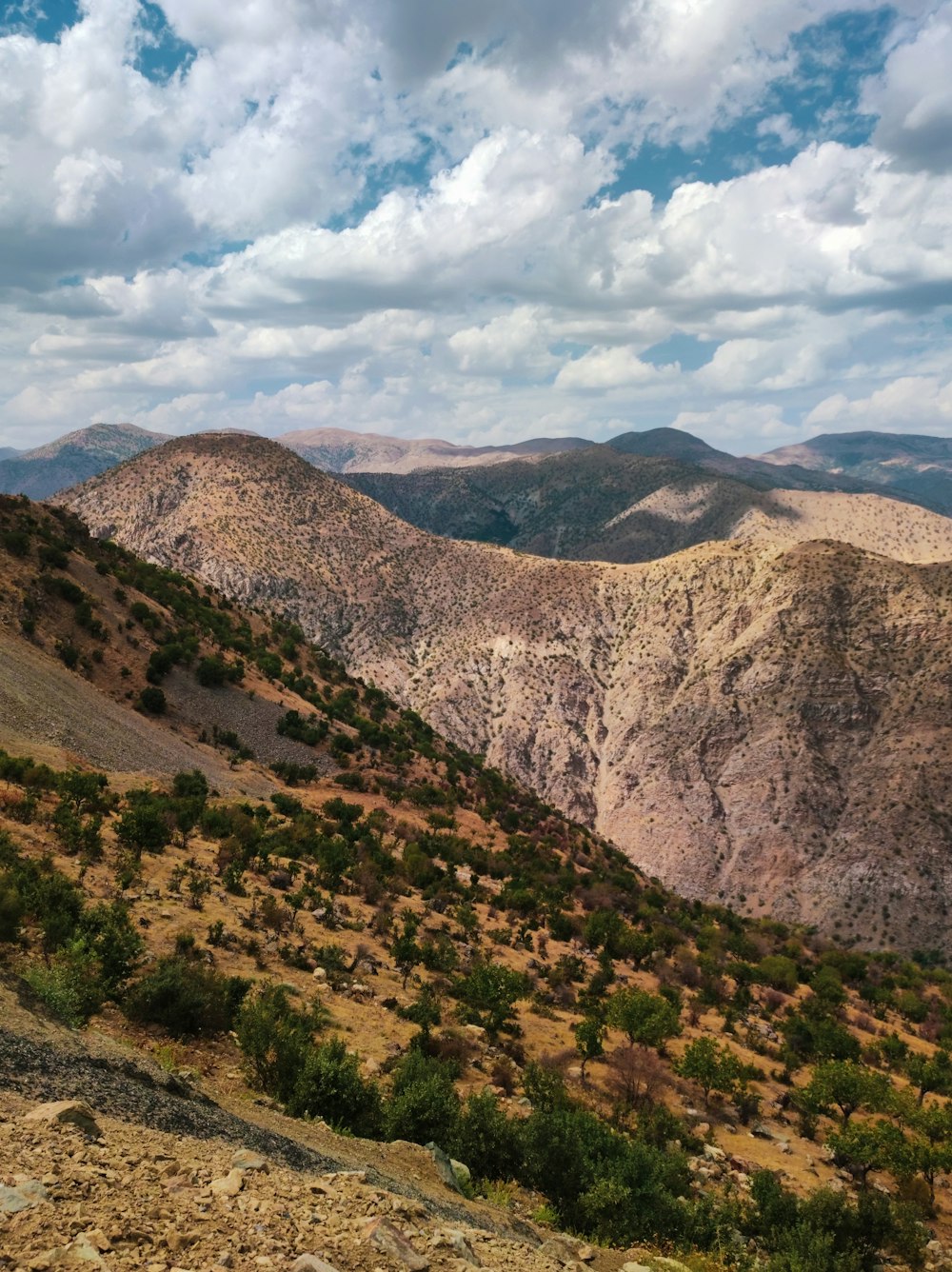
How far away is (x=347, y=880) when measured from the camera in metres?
28.2

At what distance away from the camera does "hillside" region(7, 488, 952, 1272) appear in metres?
6.98

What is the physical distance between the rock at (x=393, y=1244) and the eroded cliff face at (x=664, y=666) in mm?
76293

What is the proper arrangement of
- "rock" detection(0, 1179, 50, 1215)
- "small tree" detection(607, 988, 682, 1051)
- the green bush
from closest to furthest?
"rock" detection(0, 1179, 50, 1215) < "small tree" detection(607, 988, 682, 1051) < the green bush

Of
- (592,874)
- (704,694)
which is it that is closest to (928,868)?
(704,694)

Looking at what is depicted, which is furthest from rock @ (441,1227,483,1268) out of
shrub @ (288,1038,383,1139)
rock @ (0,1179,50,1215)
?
shrub @ (288,1038,383,1139)

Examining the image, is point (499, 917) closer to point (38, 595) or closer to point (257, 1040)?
point (257, 1040)

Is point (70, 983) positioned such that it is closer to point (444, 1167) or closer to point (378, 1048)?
point (444, 1167)

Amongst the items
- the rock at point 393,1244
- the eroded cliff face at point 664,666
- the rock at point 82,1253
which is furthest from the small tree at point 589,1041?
the eroded cliff face at point 664,666

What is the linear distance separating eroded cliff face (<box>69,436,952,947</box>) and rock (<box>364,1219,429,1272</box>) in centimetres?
7629

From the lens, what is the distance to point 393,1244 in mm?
6422

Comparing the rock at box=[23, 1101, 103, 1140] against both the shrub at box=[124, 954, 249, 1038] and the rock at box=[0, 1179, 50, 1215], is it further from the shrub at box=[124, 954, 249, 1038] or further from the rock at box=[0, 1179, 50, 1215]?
the shrub at box=[124, 954, 249, 1038]

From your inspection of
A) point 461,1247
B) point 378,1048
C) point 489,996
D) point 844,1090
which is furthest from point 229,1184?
point 844,1090

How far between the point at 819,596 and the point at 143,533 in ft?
326

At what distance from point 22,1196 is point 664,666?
10610 centimetres
